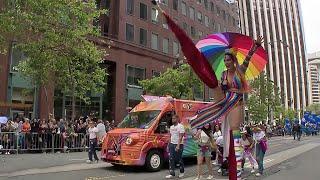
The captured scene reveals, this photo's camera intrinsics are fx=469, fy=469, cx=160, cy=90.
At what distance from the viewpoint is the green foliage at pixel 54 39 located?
18.7m

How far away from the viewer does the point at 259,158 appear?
14336 millimetres

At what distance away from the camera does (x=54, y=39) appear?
21.2 m

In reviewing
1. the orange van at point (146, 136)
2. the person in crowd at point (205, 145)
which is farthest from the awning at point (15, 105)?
the person in crowd at point (205, 145)

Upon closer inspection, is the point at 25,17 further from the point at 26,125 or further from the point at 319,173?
the point at 319,173

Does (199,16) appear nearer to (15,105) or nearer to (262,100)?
(262,100)

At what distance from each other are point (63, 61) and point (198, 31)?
41.9 metres

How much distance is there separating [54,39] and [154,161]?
28.4 ft

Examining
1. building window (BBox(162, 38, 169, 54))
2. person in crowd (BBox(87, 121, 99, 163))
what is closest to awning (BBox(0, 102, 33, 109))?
person in crowd (BBox(87, 121, 99, 163))

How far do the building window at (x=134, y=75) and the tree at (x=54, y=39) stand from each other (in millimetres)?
18410

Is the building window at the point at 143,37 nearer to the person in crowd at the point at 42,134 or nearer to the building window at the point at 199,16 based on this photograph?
the building window at the point at 199,16

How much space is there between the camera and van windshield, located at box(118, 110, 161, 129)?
15.9 metres

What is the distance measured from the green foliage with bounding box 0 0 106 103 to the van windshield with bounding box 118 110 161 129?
18.0 ft

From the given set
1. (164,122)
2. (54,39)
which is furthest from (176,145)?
(54,39)

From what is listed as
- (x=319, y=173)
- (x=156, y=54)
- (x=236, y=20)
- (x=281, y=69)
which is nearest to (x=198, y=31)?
(x=156, y=54)
